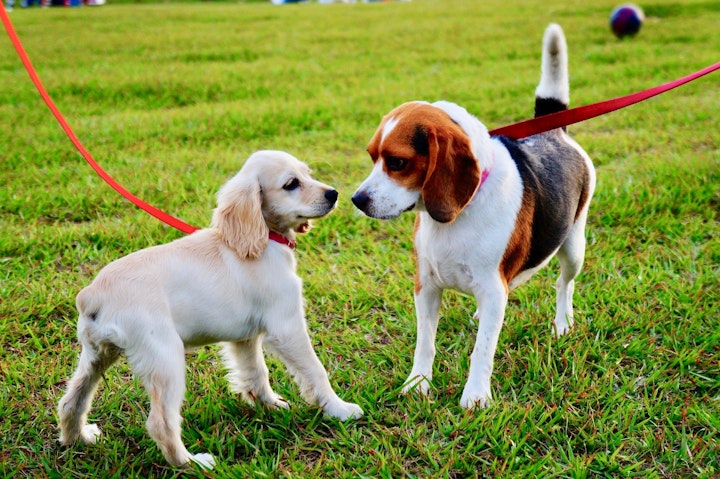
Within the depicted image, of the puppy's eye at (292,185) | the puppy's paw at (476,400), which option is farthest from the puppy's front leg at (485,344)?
the puppy's eye at (292,185)

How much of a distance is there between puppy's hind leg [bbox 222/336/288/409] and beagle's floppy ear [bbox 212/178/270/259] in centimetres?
53

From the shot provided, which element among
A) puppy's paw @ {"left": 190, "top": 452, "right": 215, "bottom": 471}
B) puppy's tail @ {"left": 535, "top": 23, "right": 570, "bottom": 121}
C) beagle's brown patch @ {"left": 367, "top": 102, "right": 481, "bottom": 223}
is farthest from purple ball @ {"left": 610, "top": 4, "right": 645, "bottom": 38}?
puppy's paw @ {"left": 190, "top": 452, "right": 215, "bottom": 471}

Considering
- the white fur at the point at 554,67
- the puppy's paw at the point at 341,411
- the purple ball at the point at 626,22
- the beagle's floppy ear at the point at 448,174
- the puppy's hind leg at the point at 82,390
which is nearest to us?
the puppy's hind leg at the point at 82,390

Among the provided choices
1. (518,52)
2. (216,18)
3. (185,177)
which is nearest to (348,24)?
(216,18)

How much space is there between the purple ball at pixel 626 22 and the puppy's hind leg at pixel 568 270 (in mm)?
11084

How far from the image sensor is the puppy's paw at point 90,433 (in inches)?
120

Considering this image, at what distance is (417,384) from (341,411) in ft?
1.42

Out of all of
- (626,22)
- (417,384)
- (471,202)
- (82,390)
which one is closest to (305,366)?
(417,384)

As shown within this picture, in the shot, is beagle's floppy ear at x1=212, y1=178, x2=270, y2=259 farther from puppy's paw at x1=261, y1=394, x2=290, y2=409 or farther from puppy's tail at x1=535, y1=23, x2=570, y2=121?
puppy's tail at x1=535, y1=23, x2=570, y2=121

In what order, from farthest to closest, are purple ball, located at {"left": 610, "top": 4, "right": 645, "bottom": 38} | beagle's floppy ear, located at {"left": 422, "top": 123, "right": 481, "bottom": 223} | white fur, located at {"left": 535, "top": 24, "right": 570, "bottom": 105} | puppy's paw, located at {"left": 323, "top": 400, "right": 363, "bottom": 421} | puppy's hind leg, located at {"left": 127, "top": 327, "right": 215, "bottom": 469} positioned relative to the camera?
purple ball, located at {"left": 610, "top": 4, "right": 645, "bottom": 38}, white fur, located at {"left": 535, "top": 24, "right": 570, "bottom": 105}, puppy's paw, located at {"left": 323, "top": 400, "right": 363, "bottom": 421}, beagle's floppy ear, located at {"left": 422, "top": 123, "right": 481, "bottom": 223}, puppy's hind leg, located at {"left": 127, "top": 327, "right": 215, "bottom": 469}

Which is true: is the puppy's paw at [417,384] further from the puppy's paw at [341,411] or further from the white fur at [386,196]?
the white fur at [386,196]

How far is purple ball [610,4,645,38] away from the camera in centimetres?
1344

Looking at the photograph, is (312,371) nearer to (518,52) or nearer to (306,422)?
(306,422)

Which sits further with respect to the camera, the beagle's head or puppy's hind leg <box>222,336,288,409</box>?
puppy's hind leg <box>222,336,288,409</box>
